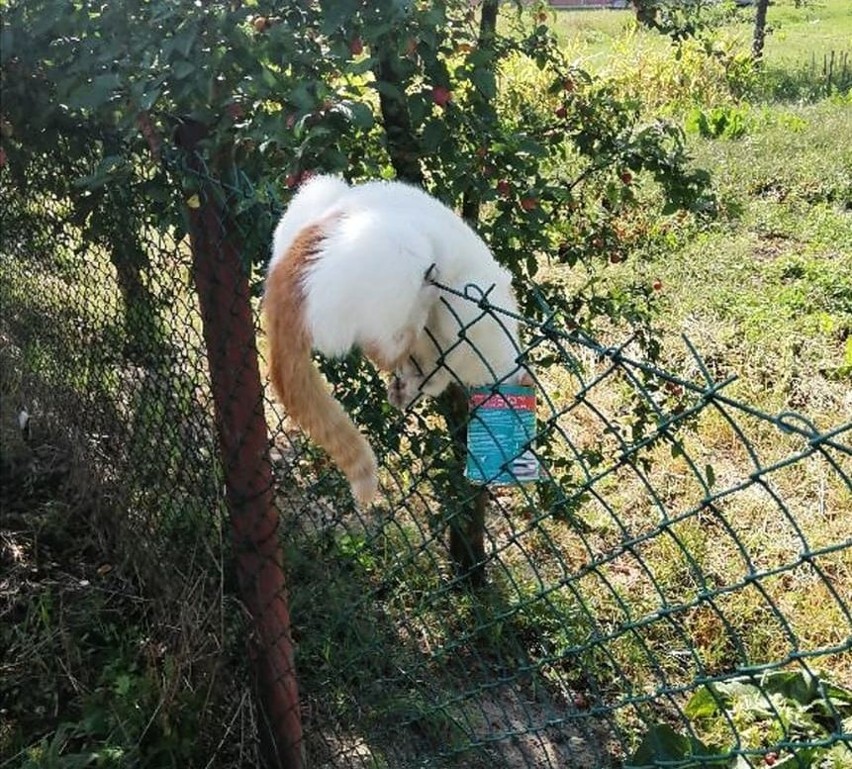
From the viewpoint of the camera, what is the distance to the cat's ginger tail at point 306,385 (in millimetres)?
1780

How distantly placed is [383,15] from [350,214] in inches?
13.5

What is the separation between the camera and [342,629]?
105 inches

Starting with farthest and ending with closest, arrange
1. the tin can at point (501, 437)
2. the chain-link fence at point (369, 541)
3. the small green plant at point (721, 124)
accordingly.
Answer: the small green plant at point (721, 124) → the chain-link fence at point (369, 541) → the tin can at point (501, 437)

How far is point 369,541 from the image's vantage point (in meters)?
2.04

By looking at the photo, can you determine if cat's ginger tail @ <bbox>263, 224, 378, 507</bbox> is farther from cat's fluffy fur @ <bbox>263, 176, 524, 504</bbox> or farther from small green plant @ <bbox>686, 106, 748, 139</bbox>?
small green plant @ <bbox>686, 106, 748, 139</bbox>

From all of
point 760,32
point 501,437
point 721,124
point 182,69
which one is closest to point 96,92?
point 182,69

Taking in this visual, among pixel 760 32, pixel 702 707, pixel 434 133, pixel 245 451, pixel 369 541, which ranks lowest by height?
pixel 702 707

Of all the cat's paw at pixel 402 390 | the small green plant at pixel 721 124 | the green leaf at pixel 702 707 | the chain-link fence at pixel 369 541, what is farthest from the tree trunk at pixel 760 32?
the cat's paw at pixel 402 390

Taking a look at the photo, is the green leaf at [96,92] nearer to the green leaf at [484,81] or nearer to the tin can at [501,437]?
the green leaf at [484,81]

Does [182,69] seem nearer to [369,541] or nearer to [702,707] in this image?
[369,541]

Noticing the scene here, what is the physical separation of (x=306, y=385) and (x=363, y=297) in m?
0.20

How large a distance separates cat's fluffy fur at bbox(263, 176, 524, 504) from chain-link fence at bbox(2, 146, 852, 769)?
0.33ft

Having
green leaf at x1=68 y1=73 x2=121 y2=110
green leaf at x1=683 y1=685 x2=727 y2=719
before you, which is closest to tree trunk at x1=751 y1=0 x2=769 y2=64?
green leaf at x1=683 y1=685 x2=727 y2=719

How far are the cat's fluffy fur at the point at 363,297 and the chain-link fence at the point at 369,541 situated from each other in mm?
101
